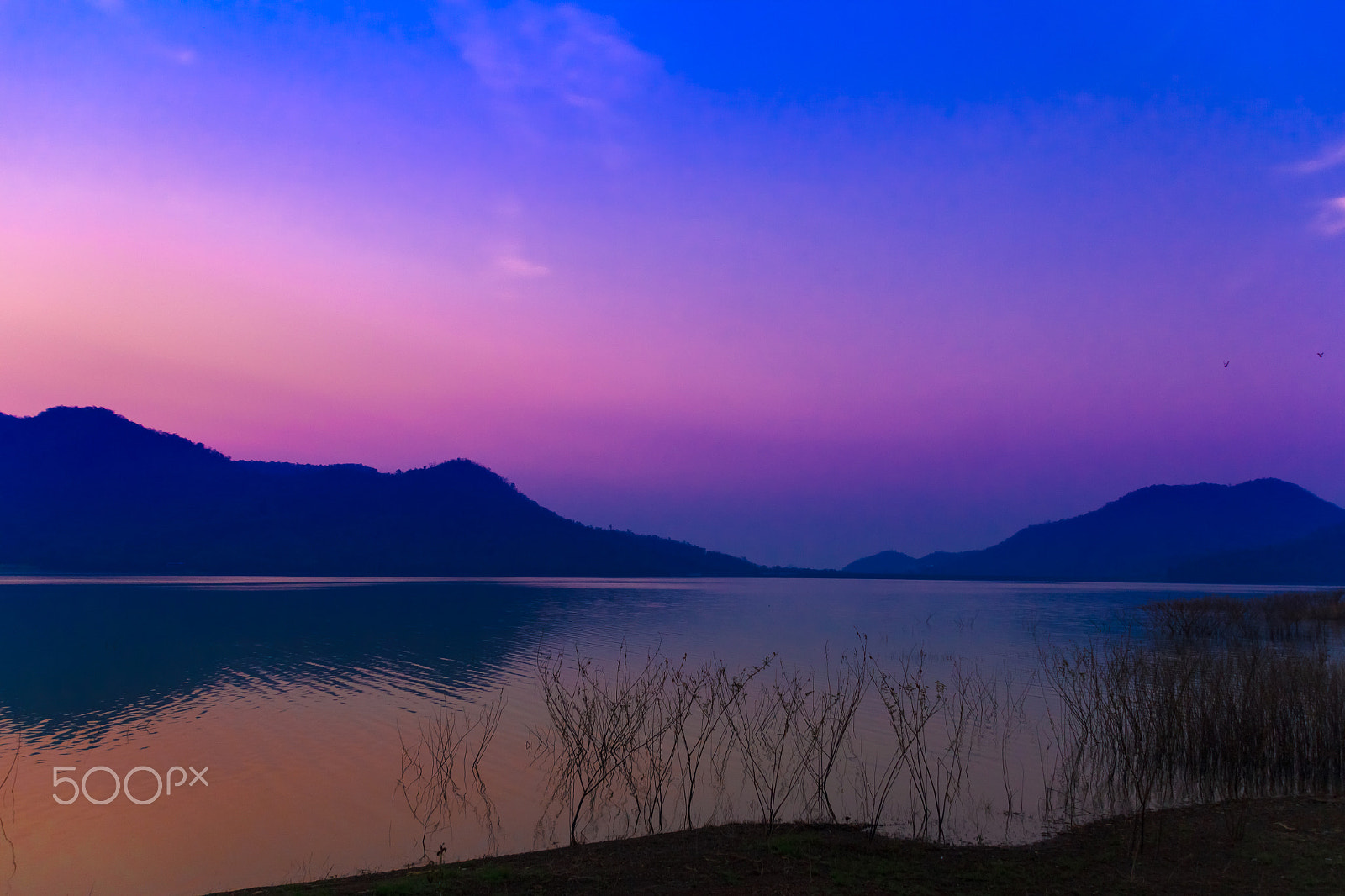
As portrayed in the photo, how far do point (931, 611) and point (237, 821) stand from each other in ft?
215

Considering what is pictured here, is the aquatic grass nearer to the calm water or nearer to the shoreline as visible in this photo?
the calm water

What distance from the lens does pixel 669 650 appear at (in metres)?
35.7

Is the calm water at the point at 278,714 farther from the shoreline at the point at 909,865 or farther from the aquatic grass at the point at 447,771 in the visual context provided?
the shoreline at the point at 909,865

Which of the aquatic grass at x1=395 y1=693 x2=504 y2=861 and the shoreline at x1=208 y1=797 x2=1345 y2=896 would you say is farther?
the aquatic grass at x1=395 y1=693 x2=504 y2=861

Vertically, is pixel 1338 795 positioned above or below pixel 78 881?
above

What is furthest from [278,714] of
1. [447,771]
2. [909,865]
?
[909,865]

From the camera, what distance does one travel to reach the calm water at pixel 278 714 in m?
12.1

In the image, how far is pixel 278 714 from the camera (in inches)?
879

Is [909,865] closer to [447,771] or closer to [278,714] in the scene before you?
[447,771]

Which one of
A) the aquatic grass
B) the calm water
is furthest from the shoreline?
the aquatic grass

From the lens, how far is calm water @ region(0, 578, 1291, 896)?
12070mm

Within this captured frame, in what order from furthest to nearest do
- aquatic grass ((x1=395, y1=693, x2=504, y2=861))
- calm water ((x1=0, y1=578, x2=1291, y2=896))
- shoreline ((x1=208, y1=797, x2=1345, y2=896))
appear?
aquatic grass ((x1=395, y1=693, x2=504, y2=861))
calm water ((x1=0, y1=578, x2=1291, y2=896))
shoreline ((x1=208, y1=797, x2=1345, y2=896))

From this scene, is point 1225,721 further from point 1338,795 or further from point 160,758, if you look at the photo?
point 160,758

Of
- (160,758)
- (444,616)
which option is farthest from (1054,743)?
(444,616)
